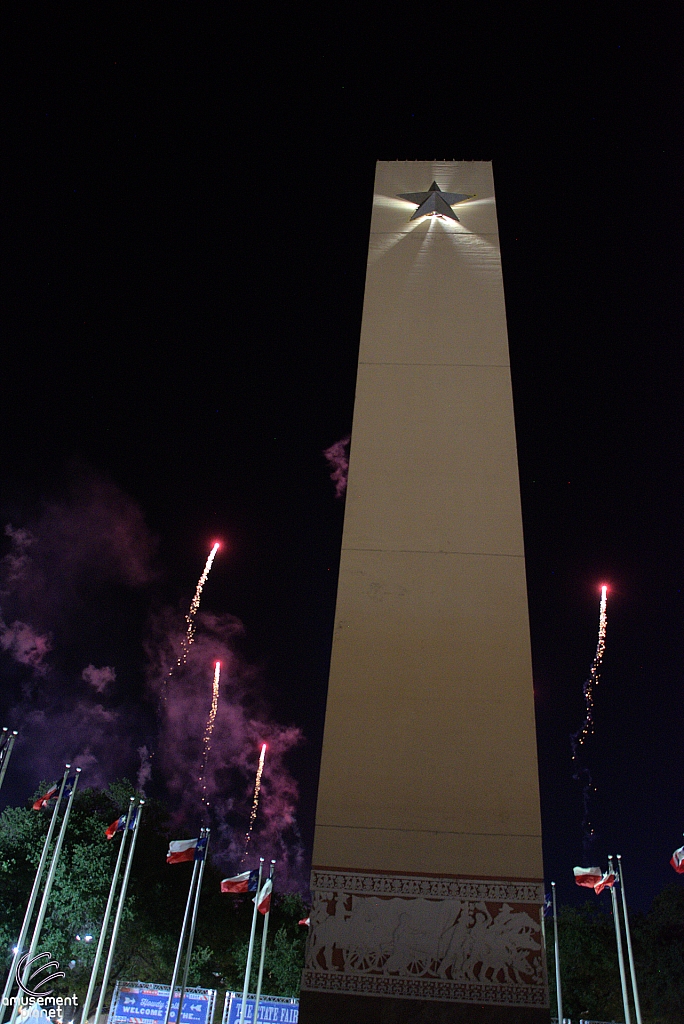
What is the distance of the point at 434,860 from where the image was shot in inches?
175

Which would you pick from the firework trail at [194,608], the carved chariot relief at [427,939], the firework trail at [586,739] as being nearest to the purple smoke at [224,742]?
the firework trail at [194,608]

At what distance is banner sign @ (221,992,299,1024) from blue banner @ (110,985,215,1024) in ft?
4.44

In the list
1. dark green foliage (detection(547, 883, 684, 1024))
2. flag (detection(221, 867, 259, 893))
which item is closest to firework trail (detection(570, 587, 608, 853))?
dark green foliage (detection(547, 883, 684, 1024))

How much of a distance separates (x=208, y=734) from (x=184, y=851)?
2146 cm

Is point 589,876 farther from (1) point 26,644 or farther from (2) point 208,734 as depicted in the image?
(1) point 26,644

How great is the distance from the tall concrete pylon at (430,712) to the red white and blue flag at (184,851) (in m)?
13.9

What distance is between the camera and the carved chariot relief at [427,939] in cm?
416

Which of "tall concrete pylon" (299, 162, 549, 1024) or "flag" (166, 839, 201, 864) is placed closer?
"tall concrete pylon" (299, 162, 549, 1024)

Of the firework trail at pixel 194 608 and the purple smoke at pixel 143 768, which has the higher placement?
the firework trail at pixel 194 608

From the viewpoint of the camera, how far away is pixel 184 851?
55.5 feet

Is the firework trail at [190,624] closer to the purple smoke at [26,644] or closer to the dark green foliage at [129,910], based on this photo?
the purple smoke at [26,644]

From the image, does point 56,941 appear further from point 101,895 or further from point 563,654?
point 563,654

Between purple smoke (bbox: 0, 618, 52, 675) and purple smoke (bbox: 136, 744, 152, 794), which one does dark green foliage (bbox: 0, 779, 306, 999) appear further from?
purple smoke (bbox: 0, 618, 52, 675)

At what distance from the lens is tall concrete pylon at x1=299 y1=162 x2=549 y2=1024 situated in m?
4.23
